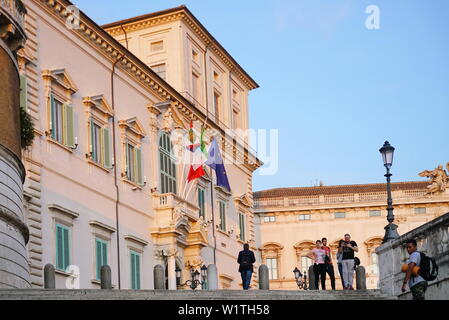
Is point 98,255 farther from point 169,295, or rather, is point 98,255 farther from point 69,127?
point 169,295

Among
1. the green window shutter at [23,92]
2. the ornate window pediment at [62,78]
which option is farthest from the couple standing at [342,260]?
the ornate window pediment at [62,78]

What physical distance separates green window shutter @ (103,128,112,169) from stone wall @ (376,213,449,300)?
47.0 feet

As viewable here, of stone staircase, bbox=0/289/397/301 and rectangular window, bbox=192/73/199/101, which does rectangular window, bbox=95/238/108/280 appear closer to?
stone staircase, bbox=0/289/397/301

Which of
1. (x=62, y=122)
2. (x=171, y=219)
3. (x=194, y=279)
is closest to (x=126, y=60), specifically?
(x=171, y=219)

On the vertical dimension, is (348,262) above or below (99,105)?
below

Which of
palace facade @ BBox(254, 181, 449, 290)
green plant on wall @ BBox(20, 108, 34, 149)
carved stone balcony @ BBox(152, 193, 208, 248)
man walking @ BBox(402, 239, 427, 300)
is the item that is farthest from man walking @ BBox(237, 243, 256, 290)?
palace facade @ BBox(254, 181, 449, 290)

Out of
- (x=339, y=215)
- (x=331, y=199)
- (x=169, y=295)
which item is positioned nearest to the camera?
(x=169, y=295)

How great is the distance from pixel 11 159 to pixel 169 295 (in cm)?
661

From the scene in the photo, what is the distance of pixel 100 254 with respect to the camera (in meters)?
36.5

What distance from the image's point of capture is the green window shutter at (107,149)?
125 ft

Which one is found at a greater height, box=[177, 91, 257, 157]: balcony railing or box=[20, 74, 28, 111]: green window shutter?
box=[177, 91, 257, 157]: balcony railing

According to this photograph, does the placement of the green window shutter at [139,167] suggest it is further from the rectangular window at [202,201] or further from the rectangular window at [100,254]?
the rectangular window at [202,201]

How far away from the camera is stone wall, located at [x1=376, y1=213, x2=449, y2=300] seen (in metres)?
22.1
